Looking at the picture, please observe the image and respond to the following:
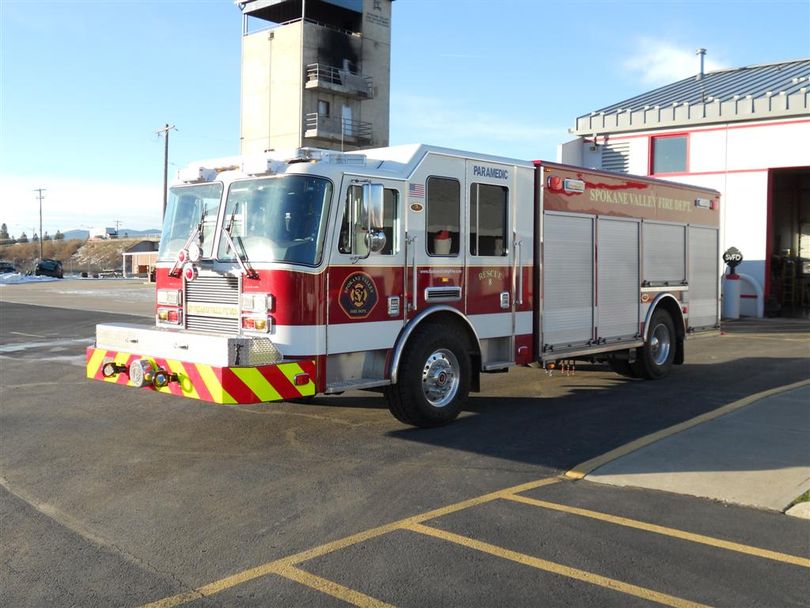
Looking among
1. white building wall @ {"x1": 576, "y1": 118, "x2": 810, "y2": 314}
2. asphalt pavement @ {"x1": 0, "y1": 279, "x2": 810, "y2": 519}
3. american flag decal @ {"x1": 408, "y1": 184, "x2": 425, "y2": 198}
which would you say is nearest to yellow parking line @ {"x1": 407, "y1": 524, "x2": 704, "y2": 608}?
asphalt pavement @ {"x1": 0, "y1": 279, "x2": 810, "y2": 519}

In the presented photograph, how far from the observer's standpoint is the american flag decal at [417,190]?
780 cm

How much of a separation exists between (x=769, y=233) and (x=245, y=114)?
43732mm

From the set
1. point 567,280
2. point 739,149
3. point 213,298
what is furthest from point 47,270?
point 213,298

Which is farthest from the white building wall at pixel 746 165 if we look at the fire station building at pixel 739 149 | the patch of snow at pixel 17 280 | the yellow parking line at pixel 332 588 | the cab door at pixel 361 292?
the patch of snow at pixel 17 280

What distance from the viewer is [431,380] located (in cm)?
802

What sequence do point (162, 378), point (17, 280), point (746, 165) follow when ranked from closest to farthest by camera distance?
1. point (162, 378)
2. point (746, 165)
3. point (17, 280)

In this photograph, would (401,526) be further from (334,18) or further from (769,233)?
(334,18)

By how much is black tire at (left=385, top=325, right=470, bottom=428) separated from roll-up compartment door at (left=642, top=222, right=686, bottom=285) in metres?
4.07

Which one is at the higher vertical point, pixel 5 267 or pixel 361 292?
pixel 5 267

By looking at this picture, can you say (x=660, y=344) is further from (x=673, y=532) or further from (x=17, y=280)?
(x=17, y=280)

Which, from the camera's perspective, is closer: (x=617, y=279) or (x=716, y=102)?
(x=617, y=279)

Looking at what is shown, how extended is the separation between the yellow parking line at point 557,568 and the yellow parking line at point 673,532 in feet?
2.89

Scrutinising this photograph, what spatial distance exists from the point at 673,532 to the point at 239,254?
438 centimetres

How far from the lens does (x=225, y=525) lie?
17.1 ft
